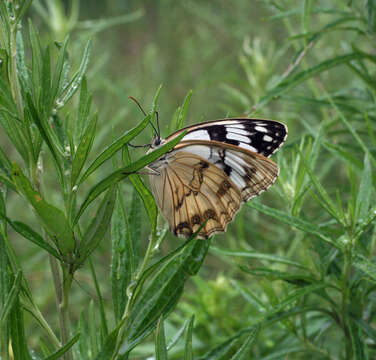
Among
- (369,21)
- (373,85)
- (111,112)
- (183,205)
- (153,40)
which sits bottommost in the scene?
(183,205)

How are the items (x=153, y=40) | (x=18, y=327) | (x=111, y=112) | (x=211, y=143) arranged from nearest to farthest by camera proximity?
(x=18, y=327) → (x=211, y=143) → (x=111, y=112) → (x=153, y=40)

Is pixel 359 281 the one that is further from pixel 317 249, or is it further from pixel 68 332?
pixel 68 332

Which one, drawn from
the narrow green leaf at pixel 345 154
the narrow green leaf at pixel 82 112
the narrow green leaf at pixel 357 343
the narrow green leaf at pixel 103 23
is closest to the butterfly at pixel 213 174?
the narrow green leaf at pixel 345 154

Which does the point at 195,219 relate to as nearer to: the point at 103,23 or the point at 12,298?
the point at 12,298

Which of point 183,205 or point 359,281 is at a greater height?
point 183,205

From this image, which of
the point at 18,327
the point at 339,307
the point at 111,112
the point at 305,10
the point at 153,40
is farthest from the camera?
the point at 153,40

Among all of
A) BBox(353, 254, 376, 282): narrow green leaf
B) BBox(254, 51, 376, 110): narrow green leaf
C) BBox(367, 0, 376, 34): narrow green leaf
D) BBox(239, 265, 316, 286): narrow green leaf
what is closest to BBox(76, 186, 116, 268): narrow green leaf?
BBox(239, 265, 316, 286): narrow green leaf

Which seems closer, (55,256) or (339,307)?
(55,256)

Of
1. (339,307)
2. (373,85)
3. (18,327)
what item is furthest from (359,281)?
(18,327)

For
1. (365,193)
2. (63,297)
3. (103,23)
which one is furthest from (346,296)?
(103,23)
